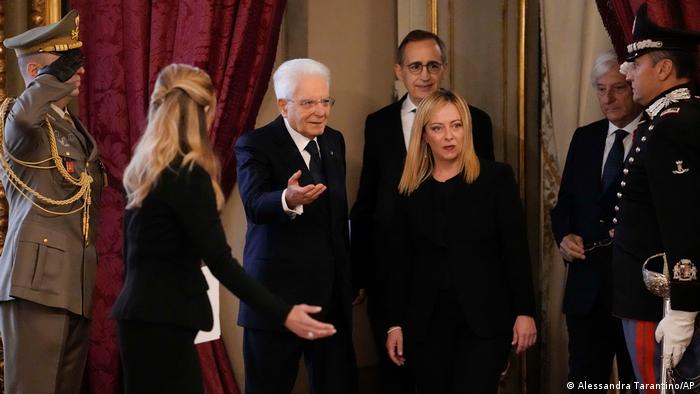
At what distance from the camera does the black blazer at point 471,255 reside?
11.8 ft

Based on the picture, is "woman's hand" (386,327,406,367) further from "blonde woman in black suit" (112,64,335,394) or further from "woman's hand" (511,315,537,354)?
"blonde woman in black suit" (112,64,335,394)

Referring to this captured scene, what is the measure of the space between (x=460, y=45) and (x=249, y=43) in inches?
45.9

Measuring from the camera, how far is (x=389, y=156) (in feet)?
14.1

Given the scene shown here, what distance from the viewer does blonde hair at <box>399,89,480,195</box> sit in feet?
12.2

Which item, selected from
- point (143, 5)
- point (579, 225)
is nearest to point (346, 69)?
point (143, 5)

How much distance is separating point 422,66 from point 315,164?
3.10 ft

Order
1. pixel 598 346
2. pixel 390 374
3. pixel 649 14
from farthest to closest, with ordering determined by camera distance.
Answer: pixel 390 374 < pixel 598 346 < pixel 649 14

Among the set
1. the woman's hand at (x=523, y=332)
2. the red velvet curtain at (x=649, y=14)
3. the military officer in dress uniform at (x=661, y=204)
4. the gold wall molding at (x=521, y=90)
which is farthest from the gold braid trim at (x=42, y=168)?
the gold wall molding at (x=521, y=90)

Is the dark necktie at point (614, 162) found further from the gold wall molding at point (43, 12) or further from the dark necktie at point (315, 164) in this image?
the gold wall molding at point (43, 12)

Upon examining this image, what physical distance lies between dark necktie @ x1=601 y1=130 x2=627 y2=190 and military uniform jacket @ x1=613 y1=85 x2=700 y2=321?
1.57 ft

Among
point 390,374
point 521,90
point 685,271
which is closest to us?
point 685,271

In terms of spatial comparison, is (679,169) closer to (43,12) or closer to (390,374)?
(390,374)

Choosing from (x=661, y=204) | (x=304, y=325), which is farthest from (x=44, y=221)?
(x=661, y=204)

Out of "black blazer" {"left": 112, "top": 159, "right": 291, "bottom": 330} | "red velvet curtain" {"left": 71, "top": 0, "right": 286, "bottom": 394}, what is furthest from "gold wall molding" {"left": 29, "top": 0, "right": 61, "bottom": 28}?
"black blazer" {"left": 112, "top": 159, "right": 291, "bottom": 330}
